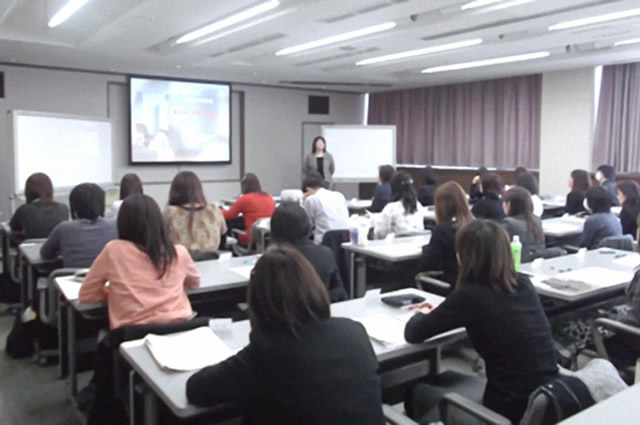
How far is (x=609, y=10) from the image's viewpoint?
5.00 metres

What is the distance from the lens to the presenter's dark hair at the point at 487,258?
2029mm

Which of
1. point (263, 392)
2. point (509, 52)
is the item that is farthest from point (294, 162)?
point (263, 392)

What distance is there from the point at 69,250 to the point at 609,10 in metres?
4.86

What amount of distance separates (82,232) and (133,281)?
3.74 ft

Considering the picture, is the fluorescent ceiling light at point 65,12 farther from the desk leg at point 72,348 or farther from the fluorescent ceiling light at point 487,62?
the fluorescent ceiling light at point 487,62

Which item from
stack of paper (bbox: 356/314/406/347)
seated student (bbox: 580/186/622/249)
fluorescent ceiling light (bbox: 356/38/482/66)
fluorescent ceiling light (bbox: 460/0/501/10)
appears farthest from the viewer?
fluorescent ceiling light (bbox: 356/38/482/66)

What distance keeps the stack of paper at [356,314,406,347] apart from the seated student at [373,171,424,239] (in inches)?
99.2

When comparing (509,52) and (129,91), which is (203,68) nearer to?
(129,91)

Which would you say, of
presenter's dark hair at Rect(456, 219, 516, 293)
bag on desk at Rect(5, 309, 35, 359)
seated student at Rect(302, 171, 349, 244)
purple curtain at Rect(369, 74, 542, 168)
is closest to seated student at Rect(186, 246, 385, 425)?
presenter's dark hair at Rect(456, 219, 516, 293)

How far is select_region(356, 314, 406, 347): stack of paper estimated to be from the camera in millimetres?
2184

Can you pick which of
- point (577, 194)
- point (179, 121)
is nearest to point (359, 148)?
point (179, 121)

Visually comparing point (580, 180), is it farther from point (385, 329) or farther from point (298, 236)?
point (385, 329)

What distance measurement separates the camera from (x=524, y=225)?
396cm

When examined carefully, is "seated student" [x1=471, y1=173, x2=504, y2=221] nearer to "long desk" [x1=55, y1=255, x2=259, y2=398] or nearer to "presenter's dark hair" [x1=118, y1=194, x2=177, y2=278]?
"long desk" [x1=55, y1=255, x2=259, y2=398]
